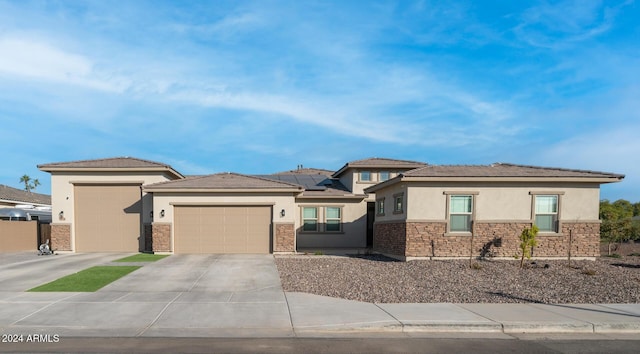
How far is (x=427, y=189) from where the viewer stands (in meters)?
17.3

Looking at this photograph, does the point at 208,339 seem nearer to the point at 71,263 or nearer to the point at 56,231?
the point at 71,263

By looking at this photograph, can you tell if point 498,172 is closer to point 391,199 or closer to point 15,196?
point 391,199

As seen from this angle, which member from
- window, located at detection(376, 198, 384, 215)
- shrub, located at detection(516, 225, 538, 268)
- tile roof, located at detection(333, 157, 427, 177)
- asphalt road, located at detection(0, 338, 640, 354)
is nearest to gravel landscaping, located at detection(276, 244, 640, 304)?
shrub, located at detection(516, 225, 538, 268)

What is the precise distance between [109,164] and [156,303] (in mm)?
13469

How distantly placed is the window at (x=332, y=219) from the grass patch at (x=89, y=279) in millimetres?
11306

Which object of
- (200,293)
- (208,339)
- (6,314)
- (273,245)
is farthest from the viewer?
(273,245)

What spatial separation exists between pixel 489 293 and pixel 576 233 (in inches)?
360

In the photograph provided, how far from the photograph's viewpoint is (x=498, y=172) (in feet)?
58.2

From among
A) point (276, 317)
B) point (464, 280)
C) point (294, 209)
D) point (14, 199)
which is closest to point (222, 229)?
point (294, 209)

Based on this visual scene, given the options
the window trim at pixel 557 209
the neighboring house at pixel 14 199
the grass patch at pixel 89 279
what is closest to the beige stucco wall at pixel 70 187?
the grass patch at pixel 89 279

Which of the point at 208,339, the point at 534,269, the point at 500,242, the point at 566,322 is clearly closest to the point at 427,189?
the point at 500,242

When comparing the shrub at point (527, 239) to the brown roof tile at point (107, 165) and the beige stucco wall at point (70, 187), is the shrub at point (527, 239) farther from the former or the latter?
the beige stucco wall at point (70, 187)

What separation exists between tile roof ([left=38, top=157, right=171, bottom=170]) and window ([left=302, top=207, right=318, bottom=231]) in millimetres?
8014

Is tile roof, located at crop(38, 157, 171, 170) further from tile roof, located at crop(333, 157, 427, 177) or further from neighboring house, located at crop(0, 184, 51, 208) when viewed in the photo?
neighboring house, located at crop(0, 184, 51, 208)
